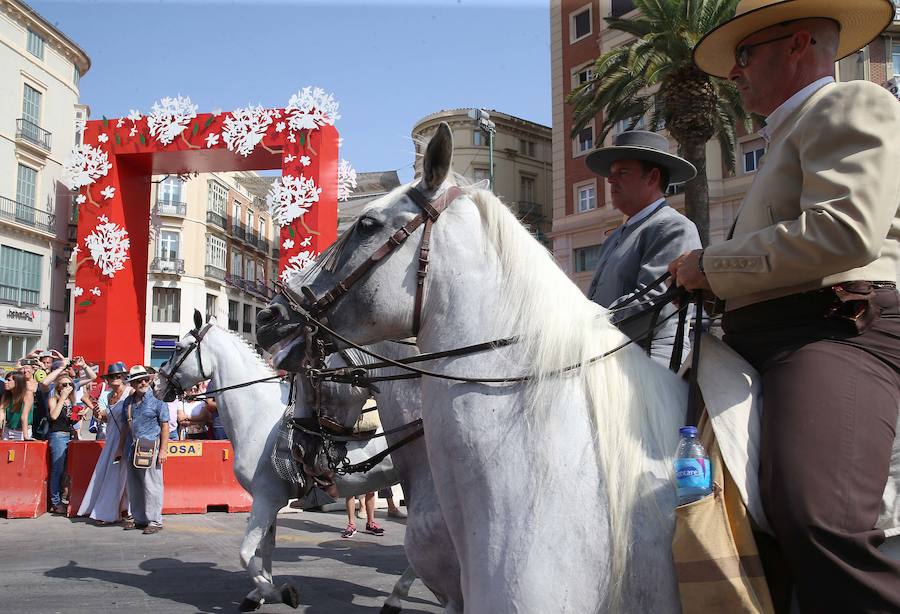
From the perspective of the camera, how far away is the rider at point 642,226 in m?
3.26

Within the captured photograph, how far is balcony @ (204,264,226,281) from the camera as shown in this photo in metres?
47.6

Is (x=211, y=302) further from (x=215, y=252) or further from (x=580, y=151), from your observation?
(x=580, y=151)

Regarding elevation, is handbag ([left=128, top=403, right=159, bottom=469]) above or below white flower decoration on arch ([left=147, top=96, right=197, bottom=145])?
below

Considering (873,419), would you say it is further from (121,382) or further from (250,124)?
(250,124)

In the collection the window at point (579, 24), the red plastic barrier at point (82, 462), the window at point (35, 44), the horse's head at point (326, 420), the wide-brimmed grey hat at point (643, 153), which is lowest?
the red plastic barrier at point (82, 462)

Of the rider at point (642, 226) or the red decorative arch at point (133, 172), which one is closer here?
the rider at point (642, 226)

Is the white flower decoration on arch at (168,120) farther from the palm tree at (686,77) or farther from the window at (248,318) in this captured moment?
the window at (248,318)

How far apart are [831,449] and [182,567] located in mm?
7488

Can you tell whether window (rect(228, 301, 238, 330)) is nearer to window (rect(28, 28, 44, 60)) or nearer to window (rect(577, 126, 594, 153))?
window (rect(28, 28, 44, 60))

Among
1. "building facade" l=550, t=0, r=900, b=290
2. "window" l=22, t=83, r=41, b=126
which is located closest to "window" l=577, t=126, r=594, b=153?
"building facade" l=550, t=0, r=900, b=290

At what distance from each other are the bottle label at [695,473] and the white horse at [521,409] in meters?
0.14

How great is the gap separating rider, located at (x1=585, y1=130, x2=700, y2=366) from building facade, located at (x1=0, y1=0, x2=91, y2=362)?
34490 millimetres

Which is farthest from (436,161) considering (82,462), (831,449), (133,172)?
(133,172)

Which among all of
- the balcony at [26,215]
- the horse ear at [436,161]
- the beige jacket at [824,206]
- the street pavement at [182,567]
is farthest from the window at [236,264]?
the beige jacket at [824,206]
